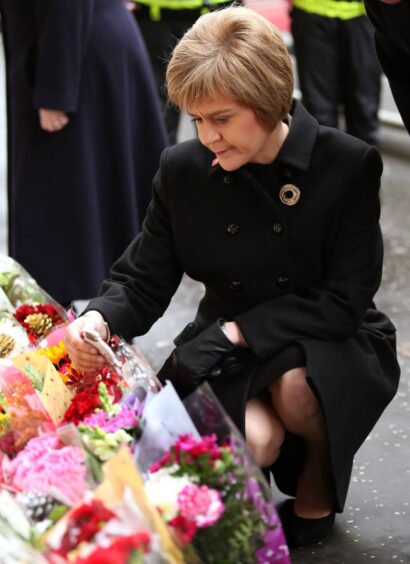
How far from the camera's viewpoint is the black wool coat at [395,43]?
2.50 m

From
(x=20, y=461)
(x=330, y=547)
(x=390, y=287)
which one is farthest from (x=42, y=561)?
(x=390, y=287)

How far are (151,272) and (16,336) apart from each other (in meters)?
0.39

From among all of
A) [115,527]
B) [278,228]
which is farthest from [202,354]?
[115,527]

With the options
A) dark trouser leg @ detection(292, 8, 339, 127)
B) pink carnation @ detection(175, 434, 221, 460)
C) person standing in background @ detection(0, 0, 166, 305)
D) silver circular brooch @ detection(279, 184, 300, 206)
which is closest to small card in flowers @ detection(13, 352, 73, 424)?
pink carnation @ detection(175, 434, 221, 460)

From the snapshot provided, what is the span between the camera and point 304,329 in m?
2.39

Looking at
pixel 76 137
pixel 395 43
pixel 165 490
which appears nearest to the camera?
pixel 165 490

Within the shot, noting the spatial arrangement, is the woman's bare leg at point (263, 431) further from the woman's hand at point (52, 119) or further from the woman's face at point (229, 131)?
the woman's hand at point (52, 119)

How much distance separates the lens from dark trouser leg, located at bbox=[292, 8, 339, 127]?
17.1ft

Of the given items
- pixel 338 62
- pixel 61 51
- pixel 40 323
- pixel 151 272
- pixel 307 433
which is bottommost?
pixel 338 62

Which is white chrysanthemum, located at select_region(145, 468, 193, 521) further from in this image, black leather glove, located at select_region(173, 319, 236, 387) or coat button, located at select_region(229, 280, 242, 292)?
coat button, located at select_region(229, 280, 242, 292)

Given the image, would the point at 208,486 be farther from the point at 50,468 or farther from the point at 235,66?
the point at 235,66

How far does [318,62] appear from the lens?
5254mm

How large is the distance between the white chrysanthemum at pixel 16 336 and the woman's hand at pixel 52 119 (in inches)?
40.1

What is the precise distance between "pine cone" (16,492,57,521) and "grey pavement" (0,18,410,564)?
83cm
